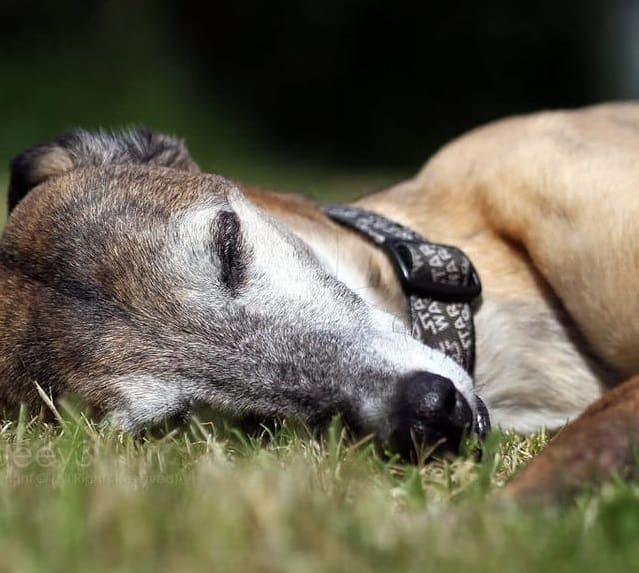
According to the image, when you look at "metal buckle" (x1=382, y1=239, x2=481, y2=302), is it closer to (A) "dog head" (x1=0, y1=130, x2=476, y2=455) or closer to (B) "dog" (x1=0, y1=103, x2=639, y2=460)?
(B) "dog" (x1=0, y1=103, x2=639, y2=460)

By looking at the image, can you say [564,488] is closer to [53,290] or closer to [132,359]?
[132,359]

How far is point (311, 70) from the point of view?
50.5ft

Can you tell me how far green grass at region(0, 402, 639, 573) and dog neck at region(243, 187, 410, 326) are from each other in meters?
0.93

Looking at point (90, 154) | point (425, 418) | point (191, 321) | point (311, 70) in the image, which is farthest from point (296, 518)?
Answer: point (311, 70)

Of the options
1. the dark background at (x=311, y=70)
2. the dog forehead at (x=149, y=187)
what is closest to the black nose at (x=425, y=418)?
the dog forehead at (x=149, y=187)

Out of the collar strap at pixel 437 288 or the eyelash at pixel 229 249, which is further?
the collar strap at pixel 437 288

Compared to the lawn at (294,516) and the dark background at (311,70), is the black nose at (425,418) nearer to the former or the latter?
the lawn at (294,516)

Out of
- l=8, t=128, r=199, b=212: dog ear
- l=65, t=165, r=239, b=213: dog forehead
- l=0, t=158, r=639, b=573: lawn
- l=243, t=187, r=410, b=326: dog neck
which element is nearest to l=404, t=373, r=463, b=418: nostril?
l=0, t=158, r=639, b=573: lawn

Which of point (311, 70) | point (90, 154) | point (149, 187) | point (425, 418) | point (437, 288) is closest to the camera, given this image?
point (425, 418)

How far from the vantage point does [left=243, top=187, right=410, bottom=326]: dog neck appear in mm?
3398

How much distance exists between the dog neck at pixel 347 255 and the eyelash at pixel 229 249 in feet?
0.98

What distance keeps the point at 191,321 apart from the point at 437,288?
0.84 m

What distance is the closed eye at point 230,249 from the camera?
307cm

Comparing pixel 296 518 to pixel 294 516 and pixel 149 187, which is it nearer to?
pixel 294 516
